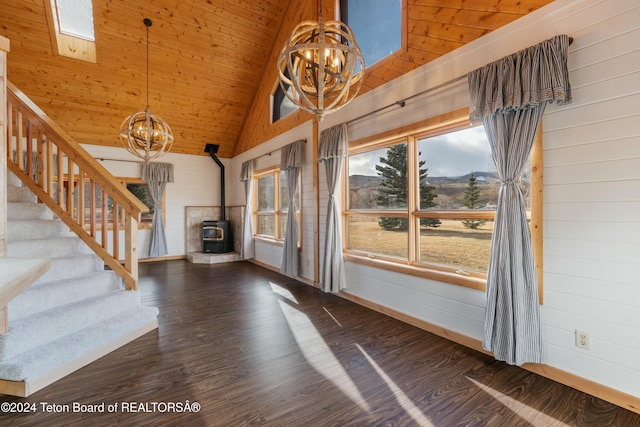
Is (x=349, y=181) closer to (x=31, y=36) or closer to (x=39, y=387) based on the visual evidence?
(x=39, y=387)

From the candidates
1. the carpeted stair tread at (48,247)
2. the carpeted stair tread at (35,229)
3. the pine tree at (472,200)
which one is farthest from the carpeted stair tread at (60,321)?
the pine tree at (472,200)

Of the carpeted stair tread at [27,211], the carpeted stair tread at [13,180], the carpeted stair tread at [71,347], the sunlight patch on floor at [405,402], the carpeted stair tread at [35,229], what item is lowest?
the sunlight patch on floor at [405,402]

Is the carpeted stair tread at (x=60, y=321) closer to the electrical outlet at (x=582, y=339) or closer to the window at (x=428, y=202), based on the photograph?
the window at (x=428, y=202)

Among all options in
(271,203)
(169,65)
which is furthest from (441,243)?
(169,65)

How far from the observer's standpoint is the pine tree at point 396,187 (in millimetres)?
3357

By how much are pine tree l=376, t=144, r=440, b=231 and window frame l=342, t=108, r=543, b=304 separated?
0.24 ft

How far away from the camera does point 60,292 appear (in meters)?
2.61

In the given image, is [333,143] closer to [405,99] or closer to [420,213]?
[405,99]

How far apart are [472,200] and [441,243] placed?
556 mm

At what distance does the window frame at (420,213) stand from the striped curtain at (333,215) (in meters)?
0.17

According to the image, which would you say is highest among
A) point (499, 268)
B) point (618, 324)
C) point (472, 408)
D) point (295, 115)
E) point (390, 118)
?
point (295, 115)

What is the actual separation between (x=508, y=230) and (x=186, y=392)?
2.67 metres

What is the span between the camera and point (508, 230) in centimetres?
235

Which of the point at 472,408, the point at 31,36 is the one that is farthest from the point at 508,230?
the point at 31,36
